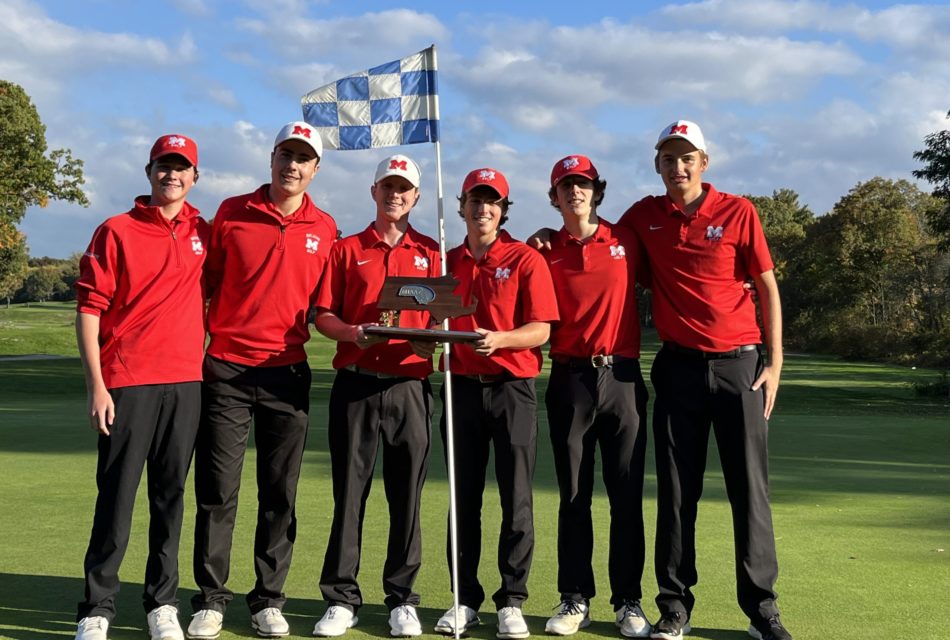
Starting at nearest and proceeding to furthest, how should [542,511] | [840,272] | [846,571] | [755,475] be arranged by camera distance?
1. [755,475]
2. [846,571]
3. [542,511]
4. [840,272]

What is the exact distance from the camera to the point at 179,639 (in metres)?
4.91

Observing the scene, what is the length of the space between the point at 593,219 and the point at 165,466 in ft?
8.23

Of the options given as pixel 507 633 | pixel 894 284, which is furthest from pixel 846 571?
pixel 894 284

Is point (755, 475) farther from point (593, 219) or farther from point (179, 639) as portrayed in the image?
point (179, 639)

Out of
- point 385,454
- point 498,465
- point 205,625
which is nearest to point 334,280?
point 385,454

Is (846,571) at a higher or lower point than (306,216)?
lower

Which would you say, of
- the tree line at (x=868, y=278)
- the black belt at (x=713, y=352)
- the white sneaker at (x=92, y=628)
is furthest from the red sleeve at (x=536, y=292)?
the tree line at (x=868, y=278)

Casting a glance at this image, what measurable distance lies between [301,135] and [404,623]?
2.51 m

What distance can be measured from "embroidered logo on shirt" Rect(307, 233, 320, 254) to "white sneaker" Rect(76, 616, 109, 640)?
6.67 feet

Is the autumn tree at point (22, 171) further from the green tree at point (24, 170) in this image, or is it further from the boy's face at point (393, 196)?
the boy's face at point (393, 196)

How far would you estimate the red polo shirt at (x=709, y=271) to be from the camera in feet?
17.4

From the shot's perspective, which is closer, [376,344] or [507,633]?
[507,633]

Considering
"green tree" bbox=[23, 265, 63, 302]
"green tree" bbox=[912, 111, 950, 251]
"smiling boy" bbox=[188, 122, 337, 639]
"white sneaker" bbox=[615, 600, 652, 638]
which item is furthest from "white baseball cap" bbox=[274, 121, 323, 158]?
"green tree" bbox=[23, 265, 63, 302]

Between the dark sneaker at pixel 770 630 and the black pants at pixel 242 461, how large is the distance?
232 centimetres
